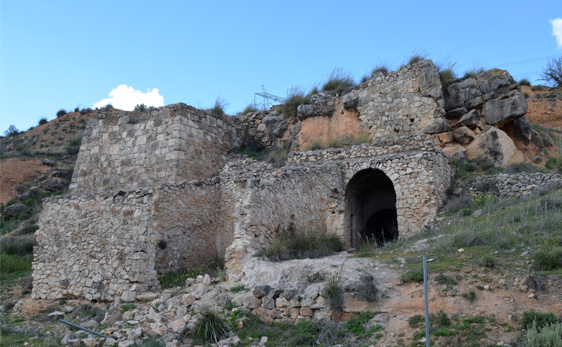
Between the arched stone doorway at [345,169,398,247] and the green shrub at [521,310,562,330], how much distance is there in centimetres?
837

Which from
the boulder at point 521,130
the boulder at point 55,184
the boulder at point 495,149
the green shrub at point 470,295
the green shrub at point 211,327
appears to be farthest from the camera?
the boulder at point 55,184

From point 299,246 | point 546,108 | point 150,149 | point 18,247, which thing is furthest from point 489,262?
point 546,108

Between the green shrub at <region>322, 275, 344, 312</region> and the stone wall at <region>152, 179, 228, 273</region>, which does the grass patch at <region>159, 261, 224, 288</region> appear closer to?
the stone wall at <region>152, 179, 228, 273</region>

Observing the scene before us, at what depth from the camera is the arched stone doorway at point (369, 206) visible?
15562 millimetres

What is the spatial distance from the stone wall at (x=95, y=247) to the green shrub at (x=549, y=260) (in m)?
7.60

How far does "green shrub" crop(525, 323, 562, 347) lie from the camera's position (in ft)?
19.7

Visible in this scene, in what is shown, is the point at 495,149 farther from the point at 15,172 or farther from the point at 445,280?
the point at 15,172

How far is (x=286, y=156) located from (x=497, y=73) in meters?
7.90

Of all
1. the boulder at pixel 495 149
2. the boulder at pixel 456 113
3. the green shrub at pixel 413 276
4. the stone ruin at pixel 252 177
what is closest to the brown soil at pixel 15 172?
the stone ruin at pixel 252 177

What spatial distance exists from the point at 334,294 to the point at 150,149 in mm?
10150

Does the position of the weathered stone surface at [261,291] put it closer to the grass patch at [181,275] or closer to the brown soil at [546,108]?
the grass patch at [181,275]

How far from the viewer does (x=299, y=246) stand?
11.1 m

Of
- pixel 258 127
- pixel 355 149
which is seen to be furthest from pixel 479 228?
pixel 258 127

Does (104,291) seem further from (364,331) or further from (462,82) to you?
(462,82)
